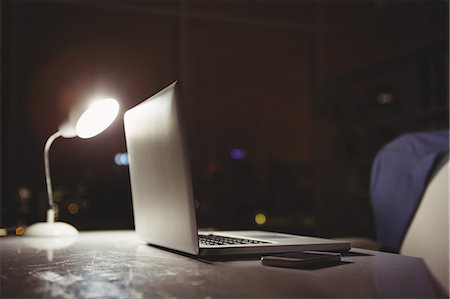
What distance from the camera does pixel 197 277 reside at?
784mm

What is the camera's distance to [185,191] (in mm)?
954

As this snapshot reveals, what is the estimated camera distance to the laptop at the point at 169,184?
95 cm

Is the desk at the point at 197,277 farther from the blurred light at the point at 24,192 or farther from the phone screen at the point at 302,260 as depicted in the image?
the blurred light at the point at 24,192

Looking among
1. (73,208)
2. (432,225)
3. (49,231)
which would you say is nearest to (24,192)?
(73,208)

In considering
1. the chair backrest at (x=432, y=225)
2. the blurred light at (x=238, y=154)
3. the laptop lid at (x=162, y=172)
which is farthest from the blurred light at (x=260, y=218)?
the laptop lid at (x=162, y=172)

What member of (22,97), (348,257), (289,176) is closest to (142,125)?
(348,257)

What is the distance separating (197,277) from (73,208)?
3483mm

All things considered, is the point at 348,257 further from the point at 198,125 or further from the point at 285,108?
the point at 285,108

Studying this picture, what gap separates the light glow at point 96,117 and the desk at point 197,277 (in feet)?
1.85

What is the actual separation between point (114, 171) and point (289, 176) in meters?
1.48

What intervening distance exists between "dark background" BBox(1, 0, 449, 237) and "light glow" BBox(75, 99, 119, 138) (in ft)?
8.18

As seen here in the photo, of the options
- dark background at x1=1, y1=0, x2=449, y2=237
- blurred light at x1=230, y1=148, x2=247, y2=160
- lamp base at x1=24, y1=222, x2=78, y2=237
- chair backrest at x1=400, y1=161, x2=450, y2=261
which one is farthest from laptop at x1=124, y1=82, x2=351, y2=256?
blurred light at x1=230, y1=148, x2=247, y2=160

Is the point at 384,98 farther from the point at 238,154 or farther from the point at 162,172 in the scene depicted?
the point at 162,172

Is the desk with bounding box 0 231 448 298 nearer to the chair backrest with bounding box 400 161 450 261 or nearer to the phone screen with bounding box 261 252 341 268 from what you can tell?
the phone screen with bounding box 261 252 341 268
